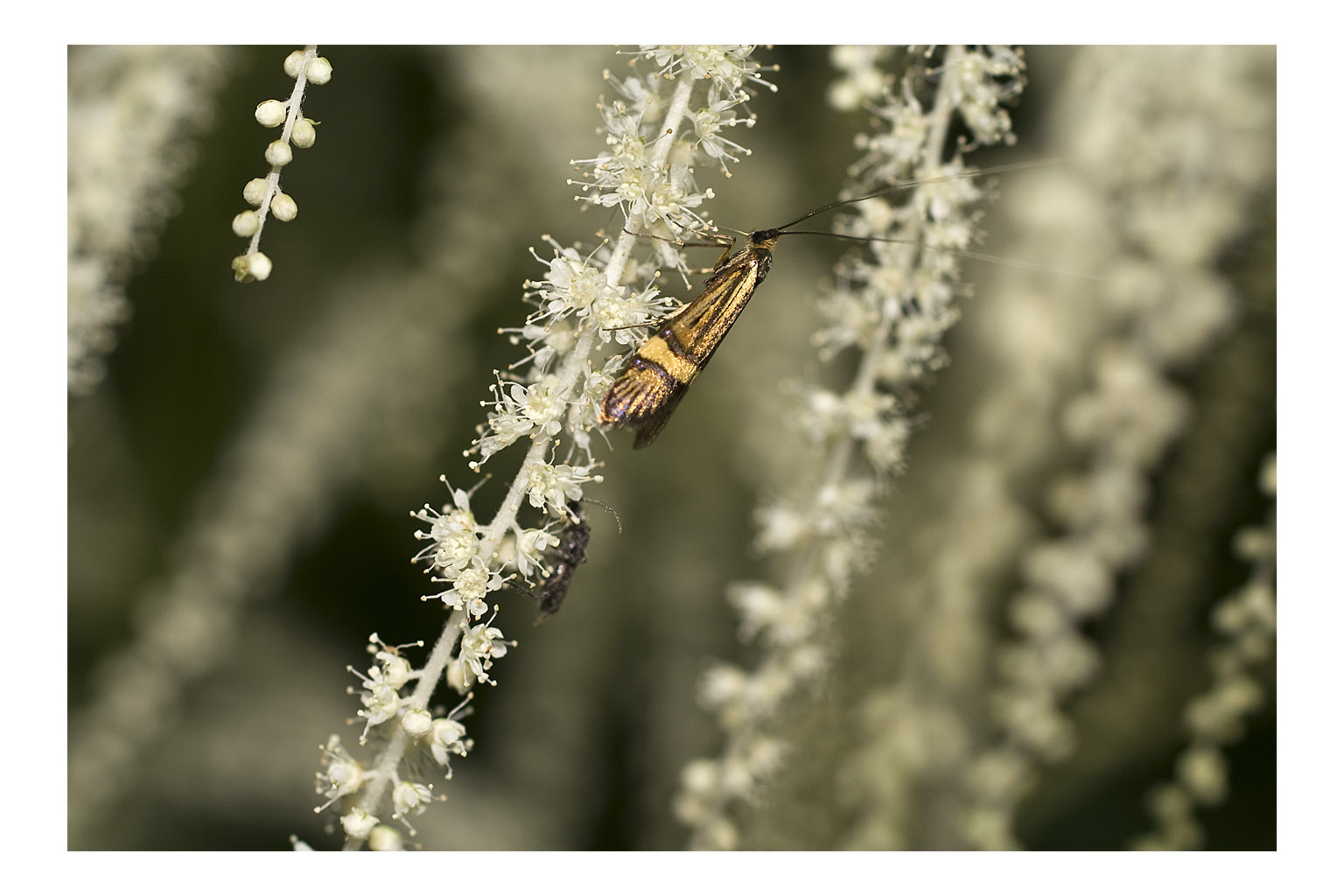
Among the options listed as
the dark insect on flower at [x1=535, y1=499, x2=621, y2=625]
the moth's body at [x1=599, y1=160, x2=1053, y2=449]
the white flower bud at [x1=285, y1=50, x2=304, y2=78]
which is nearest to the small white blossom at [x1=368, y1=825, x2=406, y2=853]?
the dark insect on flower at [x1=535, y1=499, x2=621, y2=625]

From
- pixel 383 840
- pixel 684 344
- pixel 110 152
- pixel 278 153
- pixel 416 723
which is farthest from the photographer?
pixel 110 152

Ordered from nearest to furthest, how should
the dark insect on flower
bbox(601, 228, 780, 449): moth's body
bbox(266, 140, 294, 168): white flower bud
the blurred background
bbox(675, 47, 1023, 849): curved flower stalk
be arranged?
1. bbox(266, 140, 294, 168): white flower bud
2. bbox(601, 228, 780, 449): moth's body
3. the dark insect on flower
4. bbox(675, 47, 1023, 849): curved flower stalk
5. the blurred background

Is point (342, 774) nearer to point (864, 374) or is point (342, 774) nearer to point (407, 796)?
point (407, 796)

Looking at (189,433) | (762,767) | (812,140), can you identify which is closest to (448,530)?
(762,767)

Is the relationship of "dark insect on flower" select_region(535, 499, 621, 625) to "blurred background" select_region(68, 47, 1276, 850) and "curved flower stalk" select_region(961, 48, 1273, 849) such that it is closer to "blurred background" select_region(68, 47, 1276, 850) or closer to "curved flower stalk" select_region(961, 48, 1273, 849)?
"blurred background" select_region(68, 47, 1276, 850)

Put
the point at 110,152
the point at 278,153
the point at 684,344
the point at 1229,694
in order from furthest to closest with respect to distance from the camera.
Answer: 1. the point at 1229,694
2. the point at 110,152
3. the point at 684,344
4. the point at 278,153

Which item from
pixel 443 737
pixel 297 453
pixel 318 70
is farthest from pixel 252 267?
pixel 297 453

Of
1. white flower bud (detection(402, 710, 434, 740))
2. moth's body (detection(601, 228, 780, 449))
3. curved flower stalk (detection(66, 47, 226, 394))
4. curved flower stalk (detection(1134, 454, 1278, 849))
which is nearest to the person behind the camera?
white flower bud (detection(402, 710, 434, 740))

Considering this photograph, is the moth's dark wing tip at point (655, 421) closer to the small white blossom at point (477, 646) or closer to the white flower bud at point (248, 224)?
the small white blossom at point (477, 646)
